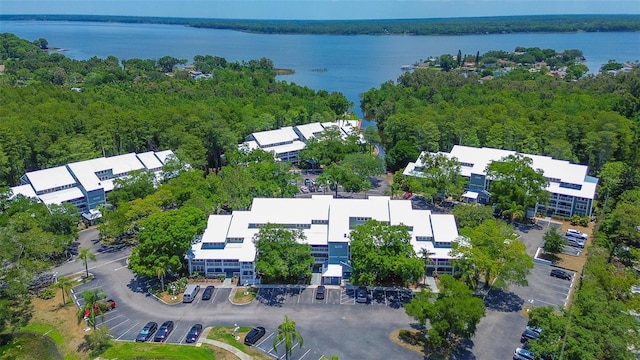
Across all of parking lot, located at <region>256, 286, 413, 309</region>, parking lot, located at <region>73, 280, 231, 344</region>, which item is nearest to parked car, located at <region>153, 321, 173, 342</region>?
parking lot, located at <region>73, 280, 231, 344</region>

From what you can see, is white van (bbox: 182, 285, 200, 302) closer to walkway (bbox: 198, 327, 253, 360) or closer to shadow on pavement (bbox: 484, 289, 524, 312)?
walkway (bbox: 198, 327, 253, 360)

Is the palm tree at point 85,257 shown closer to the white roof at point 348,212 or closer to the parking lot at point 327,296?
the parking lot at point 327,296

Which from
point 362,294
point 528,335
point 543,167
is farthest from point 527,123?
point 362,294

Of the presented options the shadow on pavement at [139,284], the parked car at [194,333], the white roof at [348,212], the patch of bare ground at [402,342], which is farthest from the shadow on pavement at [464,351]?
the shadow on pavement at [139,284]

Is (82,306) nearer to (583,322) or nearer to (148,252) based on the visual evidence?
(148,252)

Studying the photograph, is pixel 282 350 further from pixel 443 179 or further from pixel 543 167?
pixel 543 167

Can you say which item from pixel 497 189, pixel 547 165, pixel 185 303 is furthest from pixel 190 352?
pixel 547 165
